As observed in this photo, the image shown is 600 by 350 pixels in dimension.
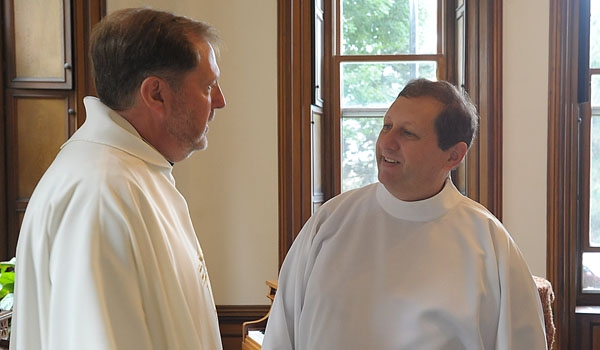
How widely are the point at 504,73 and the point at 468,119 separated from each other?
234 cm

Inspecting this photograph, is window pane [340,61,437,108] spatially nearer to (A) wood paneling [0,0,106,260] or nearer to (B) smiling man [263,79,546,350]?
(A) wood paneling [0,0,106,260]

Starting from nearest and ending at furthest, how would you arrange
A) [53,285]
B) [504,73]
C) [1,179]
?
→ 1. [53,285]
2. [1,179]
3. [504,73]

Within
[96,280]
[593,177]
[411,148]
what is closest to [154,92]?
[96,280]

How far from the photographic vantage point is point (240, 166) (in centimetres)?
406

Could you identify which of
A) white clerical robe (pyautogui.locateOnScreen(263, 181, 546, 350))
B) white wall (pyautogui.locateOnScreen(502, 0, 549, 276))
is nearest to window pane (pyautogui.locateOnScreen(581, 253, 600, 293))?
white wall (pyautogui.locateOnScreen(502, 0, 549, 276))

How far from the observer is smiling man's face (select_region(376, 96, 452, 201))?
182 cm

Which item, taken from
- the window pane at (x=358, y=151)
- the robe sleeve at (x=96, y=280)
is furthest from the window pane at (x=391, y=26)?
the robe sleeve at (x=96, y=280)

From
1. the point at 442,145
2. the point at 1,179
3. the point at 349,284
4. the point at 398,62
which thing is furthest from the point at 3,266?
the point at 398,62

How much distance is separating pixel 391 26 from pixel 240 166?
1.47 m

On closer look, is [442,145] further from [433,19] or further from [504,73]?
[433,19]

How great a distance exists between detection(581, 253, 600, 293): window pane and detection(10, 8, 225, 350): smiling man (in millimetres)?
3323

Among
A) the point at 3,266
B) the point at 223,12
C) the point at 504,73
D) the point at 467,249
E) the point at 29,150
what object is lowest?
the point at 3,266

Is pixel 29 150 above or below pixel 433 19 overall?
below

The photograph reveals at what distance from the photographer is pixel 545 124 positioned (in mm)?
3971
